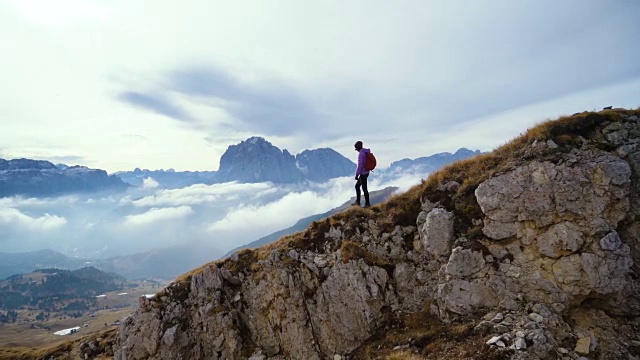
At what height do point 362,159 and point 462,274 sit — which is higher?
point 362,159

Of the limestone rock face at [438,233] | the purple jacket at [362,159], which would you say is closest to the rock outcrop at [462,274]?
the limestone rock face at [438,233]

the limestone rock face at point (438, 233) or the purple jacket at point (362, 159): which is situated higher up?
the purple jacket at point (362, 159)

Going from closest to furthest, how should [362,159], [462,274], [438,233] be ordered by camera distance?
[462,274] < [438,233] < [362,159]

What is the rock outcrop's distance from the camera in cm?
1684

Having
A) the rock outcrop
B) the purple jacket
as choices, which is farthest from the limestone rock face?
the purple jacket

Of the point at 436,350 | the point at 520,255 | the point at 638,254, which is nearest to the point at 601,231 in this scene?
the point at 638,254

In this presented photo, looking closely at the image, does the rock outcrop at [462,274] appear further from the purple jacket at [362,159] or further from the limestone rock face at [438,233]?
the purple jacket at [362,159]

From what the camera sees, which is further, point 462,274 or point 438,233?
point 438,233

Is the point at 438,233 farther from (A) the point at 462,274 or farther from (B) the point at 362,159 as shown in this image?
(B) the point at 362,159

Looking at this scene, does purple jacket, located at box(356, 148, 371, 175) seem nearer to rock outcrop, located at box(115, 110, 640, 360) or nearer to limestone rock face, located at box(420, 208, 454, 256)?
rock outcrop, located at box(115, 110, 640, 360)

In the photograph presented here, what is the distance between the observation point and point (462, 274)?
1961 cm

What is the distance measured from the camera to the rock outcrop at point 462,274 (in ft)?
55.3

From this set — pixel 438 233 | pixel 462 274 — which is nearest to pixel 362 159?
pixel 438 233

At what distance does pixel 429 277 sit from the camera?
21.4m
